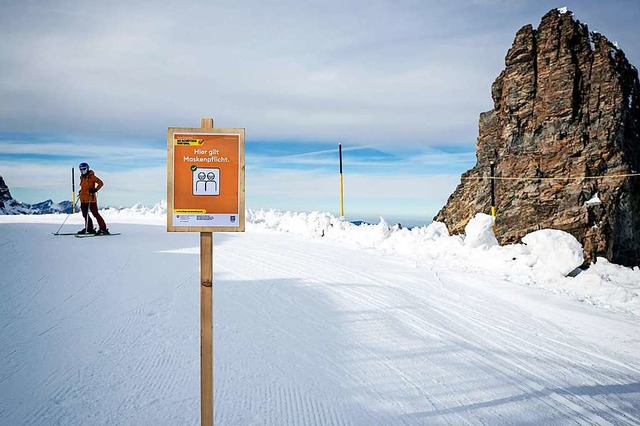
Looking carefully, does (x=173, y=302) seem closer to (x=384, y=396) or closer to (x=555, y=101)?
(x=384, y=396)

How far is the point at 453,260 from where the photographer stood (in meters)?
11.0

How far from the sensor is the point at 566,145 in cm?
3438

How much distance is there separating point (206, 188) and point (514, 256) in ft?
31.1

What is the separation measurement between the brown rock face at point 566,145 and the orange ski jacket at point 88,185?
30.0 metres

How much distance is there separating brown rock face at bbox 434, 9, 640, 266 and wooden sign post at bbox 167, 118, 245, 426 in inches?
1323

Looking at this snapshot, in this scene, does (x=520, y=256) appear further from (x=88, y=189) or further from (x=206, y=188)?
(x=88, y=189)

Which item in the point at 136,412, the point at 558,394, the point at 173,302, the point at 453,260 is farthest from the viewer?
the point at 453,260

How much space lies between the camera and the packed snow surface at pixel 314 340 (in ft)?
12.7

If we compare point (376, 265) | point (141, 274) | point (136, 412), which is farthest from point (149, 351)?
point (376, 265)

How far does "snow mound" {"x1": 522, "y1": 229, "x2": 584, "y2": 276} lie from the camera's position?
9703mm

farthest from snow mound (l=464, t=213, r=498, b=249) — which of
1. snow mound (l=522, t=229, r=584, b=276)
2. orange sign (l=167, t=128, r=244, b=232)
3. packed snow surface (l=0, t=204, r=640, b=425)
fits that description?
orange sign (l=167, t=128, r=244, b=232)

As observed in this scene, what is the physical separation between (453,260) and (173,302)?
24.3 feet

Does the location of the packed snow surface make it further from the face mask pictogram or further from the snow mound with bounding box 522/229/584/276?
the face mask pictogram

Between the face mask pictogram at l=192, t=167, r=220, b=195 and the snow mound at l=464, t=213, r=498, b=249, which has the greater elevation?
the face mask pictogram at l=192, t=167, r=220, b=195
